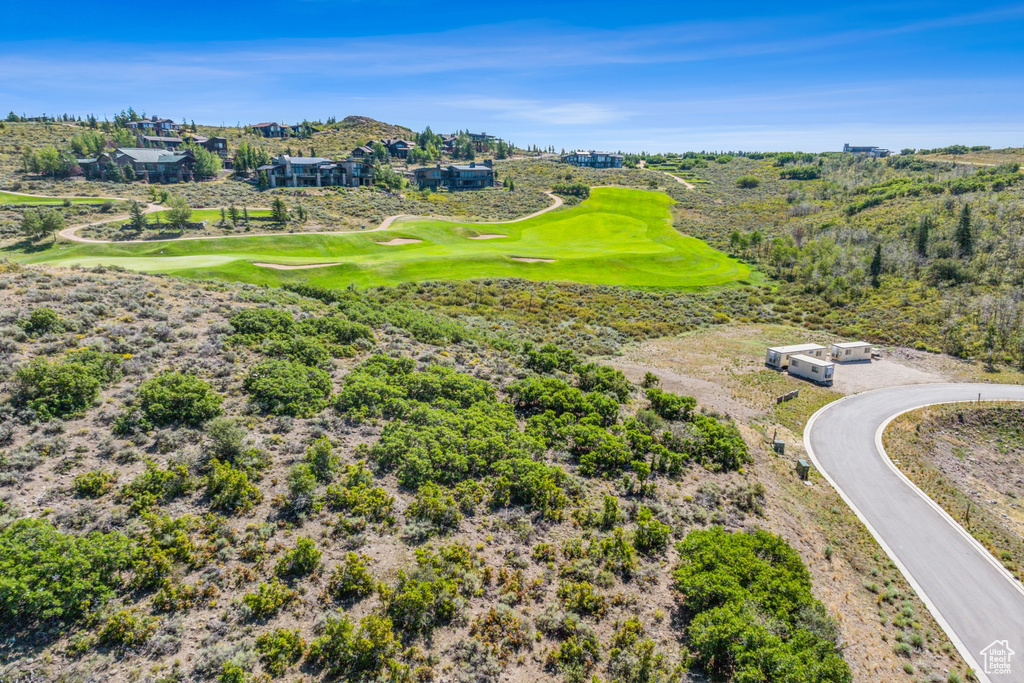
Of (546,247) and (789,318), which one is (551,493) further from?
(546,247)

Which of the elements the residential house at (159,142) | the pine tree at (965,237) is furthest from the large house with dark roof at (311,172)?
the pine tree at (965,237)

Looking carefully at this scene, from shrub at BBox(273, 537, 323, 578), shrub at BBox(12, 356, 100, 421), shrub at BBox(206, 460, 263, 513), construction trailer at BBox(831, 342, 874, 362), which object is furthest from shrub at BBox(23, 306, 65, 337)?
construction trailer at BBox(831, 342, 874, 362)

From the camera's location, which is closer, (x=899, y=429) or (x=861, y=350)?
(x=899, y=429)

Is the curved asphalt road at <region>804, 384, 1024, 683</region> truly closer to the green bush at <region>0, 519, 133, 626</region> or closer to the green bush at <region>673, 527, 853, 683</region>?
the green bush at <region>673, 527, 853, 683</region>

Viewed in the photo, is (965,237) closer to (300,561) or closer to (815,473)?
(815,473)

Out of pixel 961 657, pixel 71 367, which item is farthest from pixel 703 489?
pixel 71 367
